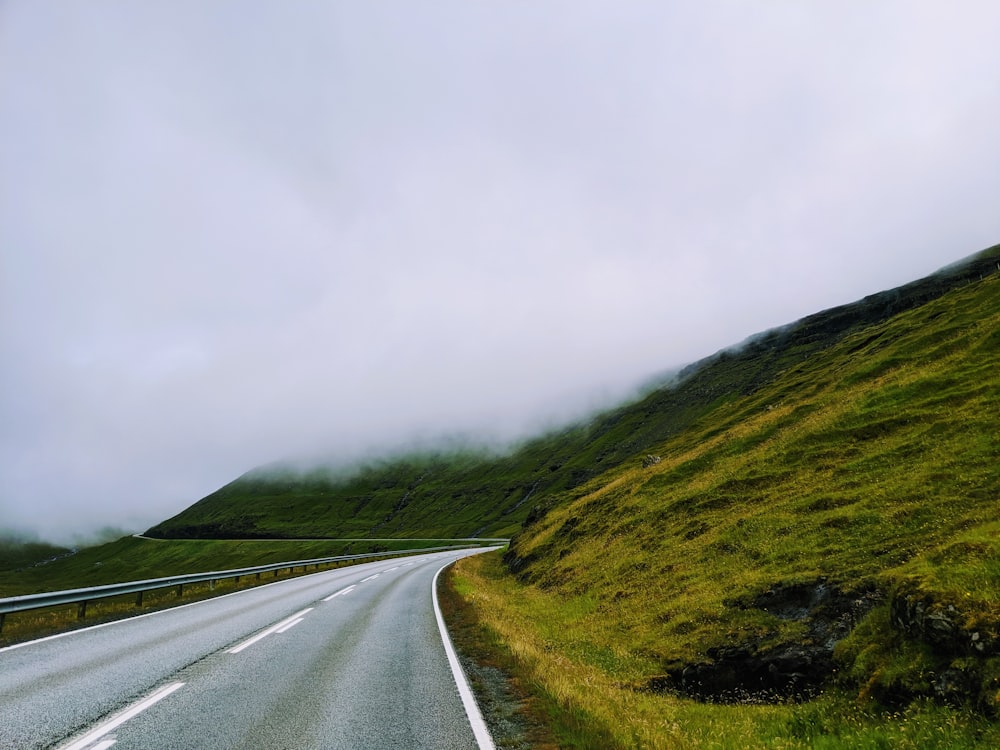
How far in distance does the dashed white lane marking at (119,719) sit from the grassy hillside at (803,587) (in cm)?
602

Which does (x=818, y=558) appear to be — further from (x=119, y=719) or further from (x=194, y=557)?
(x=194, y=557)

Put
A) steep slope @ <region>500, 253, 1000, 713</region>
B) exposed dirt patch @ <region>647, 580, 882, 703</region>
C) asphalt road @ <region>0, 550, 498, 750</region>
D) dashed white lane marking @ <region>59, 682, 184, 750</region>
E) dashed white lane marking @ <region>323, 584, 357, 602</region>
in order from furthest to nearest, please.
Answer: dashed white lane marking @ <region>323, 584, 357, 602</region> < exposed dirt patch @ <region>647, 580, 882, 703</region> < steep slope @ <region>500, 253, 1000, 713</region> < asphalt road @ <region>0, 550, 498, 750</region> < dashed white lane marking @ <region>59, 682, 184, 750</region>

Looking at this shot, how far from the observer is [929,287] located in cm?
15112

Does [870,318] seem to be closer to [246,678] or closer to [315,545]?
[315,545]

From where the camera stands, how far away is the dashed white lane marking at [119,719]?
6199mm

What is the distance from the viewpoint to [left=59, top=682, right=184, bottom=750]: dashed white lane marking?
6199 mm

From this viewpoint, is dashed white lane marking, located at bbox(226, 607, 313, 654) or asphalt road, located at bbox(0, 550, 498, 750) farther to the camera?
dashed white lane marking, located at bbox(226, 607, 313, 654)

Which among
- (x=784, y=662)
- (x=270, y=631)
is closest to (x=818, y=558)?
(x=784, y=662)

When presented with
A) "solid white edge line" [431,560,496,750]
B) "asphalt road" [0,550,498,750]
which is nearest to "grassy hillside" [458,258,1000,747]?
"solid white edge line" [431,560,496,750]

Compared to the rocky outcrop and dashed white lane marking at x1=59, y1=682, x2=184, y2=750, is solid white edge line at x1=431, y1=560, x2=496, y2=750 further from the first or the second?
the rocky outcrop

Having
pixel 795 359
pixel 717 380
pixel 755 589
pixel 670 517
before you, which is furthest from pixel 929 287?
pixel 755 589

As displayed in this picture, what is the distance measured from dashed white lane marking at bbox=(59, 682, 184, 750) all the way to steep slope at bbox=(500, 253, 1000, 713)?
7746 mm

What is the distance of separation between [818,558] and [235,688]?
50.0ft

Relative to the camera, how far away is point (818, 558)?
15.3 metres
